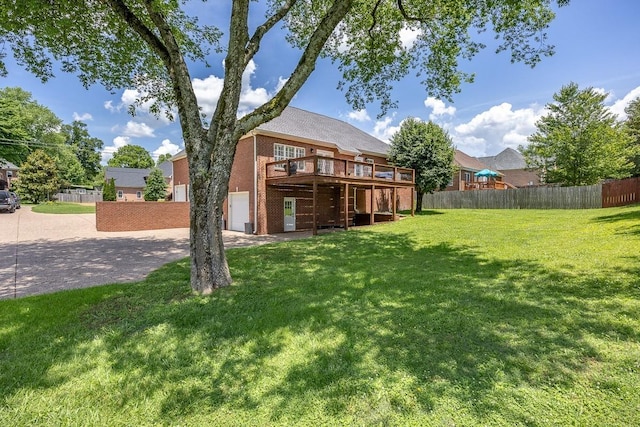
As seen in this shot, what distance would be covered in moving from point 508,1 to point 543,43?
7.45 ft

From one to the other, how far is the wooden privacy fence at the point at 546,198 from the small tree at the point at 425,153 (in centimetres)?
698

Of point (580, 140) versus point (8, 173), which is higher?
point (8, 173)

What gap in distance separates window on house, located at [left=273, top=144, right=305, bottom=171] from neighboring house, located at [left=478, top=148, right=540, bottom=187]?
115 ft

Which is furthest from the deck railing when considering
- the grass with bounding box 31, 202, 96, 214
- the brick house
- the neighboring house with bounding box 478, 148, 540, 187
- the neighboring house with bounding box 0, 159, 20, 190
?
the neighboring house with bounding box 0, 159, 20, 190

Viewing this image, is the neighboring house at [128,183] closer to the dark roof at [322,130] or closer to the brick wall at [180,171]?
the brick wall at [180,171]

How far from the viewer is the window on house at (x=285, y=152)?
51.0 feet

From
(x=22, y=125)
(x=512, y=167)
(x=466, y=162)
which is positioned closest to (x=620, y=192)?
Result: (x=466, y=162)

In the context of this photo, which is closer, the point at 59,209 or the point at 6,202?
the point at 6,202

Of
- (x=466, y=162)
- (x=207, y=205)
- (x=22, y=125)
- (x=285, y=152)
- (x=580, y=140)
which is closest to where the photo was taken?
(x=207, y=205)

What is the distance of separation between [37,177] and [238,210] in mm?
35202

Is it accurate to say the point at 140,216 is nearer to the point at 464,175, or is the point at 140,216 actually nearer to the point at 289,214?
the point at 289,214

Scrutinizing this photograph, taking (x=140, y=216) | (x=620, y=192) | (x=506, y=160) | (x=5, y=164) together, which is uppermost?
(x=506, y=160)

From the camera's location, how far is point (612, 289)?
4949 millimetres

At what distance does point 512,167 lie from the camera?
1610 inches
